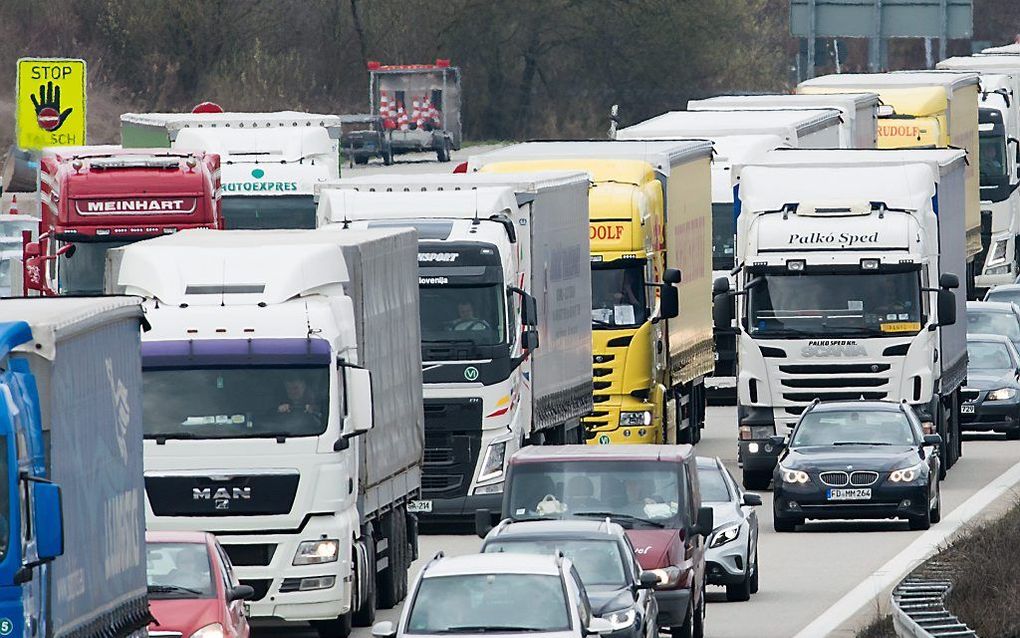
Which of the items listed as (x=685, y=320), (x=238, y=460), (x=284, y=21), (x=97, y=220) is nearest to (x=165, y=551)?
(x=238, y=460)

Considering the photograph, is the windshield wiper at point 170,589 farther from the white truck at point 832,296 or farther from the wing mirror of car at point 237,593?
the white truck at point 832,296

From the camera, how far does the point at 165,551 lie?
61.1 ft

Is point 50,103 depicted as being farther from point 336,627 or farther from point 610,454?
point 610,454

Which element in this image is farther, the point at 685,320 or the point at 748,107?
the point at 748,107

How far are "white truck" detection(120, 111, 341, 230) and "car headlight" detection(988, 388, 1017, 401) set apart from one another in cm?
1032

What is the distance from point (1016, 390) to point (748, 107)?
10.1 meters

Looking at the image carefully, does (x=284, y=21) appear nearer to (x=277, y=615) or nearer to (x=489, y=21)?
(x=489, y=21)

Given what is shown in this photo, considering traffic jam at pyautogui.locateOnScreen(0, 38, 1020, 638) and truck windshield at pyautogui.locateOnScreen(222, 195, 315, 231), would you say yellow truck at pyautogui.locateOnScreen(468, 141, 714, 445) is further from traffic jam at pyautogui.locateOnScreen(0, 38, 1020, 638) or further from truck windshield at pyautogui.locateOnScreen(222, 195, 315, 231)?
truck windshield at pyautogui.locateOnScreen(222, 195, 315, 231)

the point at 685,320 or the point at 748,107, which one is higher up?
the point at 748,107

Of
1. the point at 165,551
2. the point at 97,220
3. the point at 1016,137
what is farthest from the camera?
the point at 1016,137

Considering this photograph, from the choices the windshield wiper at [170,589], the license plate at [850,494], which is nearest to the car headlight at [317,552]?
the windshield wiper at [170,589]

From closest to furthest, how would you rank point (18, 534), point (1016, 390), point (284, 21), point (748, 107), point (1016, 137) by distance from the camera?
point (18, 534) < point (1016, 390) < point (748, 107) < point (1016, 137) < point (284, 21)

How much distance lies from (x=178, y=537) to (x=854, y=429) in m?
12.8

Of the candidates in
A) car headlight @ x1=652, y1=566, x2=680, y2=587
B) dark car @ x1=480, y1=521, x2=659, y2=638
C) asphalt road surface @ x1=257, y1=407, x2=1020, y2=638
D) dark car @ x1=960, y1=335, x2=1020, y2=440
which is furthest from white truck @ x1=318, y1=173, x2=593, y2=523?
dark car @ x1=960, y1=335, x2=1020, y2=440
